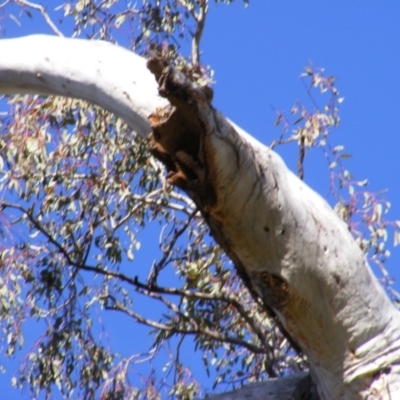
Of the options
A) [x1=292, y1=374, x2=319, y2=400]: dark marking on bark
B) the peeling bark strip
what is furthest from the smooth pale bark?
[x1=292, y1=374, x2=319, y2=400]: dark marking on bark

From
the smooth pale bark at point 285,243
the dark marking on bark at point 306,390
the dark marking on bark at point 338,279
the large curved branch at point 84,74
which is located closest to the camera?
the smooth pale bark at point 285,243

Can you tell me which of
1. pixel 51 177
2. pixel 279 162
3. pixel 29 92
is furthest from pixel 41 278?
pixel 279 162

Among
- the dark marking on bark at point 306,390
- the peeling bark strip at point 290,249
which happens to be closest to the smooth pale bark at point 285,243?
the peeling bark strip at point 290,249

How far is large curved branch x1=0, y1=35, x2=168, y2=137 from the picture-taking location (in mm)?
2865

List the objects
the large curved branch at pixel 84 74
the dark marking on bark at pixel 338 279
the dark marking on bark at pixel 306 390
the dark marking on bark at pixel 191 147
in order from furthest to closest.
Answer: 1. the dark marking on bark at pixel 306 390
2. the large curved branch at pixel 84 74
3. the dark marking on bark at pixel 338 279
4. the dark marking on bark at pixel 191 147

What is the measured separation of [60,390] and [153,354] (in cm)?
71

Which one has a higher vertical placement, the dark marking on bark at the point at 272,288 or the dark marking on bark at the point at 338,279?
the dark marking on bark at the point at 272,288

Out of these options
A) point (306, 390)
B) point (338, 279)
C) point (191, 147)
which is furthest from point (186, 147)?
point (306, 390)

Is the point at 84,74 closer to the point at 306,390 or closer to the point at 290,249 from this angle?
the point at 290,249

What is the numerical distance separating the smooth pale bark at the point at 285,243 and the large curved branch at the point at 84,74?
1 cm

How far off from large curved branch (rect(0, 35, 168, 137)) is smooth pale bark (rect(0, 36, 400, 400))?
0.01 metres

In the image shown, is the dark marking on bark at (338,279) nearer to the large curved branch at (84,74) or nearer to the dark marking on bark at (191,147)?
the dark marking on bark at (191,147)

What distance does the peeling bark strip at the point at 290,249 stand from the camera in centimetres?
251

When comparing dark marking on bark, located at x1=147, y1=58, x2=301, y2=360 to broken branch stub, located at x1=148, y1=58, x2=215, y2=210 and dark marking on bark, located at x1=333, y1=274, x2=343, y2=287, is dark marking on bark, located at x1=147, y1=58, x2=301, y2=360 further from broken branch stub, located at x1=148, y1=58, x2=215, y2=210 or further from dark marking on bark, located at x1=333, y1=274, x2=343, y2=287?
dark marking on bark, located at x1=333, y1=274, x2=343, y2=287
